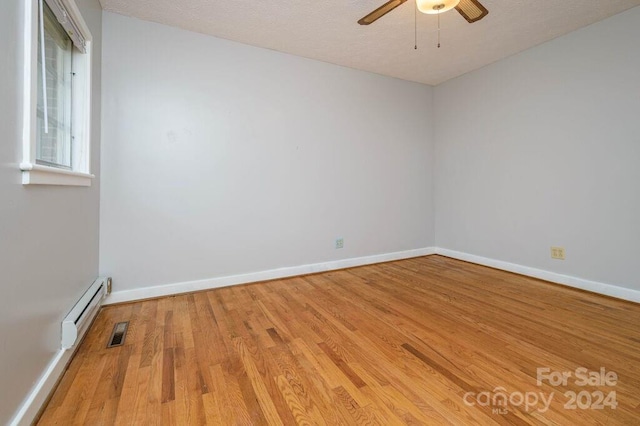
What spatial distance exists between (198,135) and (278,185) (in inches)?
36.6

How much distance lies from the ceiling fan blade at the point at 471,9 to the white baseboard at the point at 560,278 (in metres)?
2.60

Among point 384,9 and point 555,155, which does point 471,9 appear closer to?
point 384,9

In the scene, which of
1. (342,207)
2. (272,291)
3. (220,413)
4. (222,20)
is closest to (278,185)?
(342,207)

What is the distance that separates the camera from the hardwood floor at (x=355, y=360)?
121 centimetres

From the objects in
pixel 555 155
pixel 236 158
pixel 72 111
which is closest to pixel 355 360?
pixel 236 158

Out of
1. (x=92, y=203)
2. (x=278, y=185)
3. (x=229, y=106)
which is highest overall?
(x=229, y=106)

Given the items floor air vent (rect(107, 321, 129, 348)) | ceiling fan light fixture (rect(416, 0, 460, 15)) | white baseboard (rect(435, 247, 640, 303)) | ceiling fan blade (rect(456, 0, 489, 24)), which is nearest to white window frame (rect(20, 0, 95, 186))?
floor air vent (rect(107, 321, 129, 348))

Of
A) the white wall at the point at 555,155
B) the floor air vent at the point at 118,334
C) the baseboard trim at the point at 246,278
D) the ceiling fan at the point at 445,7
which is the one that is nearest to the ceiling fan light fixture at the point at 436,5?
the ceiling fan at the point at 445,7

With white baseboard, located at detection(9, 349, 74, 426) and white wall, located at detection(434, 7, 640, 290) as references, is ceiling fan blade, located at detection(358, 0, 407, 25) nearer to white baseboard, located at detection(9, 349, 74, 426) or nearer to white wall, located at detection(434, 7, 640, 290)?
white wall, located at detection(434, 7, 640, 290)

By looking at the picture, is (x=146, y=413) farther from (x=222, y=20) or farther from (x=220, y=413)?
(x=222, y=20)

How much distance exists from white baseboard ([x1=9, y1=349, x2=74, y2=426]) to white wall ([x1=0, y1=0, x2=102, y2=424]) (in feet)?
0.11

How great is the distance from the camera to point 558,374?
4.76 ft

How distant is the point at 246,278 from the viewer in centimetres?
292

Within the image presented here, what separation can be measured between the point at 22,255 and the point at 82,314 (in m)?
0.74
